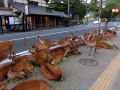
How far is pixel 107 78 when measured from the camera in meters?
5.66

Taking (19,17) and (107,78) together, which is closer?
(107,78)

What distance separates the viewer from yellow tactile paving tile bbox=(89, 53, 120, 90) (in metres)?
5.06

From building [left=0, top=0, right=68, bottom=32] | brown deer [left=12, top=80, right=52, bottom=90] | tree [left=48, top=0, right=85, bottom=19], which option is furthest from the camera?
tree [left=48, top=0, right=85, bottom=19]

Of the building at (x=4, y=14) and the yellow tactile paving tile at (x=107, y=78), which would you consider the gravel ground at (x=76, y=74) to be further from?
the building at (x=4, y=14)

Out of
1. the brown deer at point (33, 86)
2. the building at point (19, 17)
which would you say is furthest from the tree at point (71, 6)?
the brown deer at point (33, 86)

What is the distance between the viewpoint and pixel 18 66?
17.9 ft

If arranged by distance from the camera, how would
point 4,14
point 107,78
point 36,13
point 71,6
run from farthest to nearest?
point 71,6 < point 36,13 < point 4,14 < point 107,78

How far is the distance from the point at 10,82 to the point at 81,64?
267cm

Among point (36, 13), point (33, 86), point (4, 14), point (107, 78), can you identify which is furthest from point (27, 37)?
point (36, 13)

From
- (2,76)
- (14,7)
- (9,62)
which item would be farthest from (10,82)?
(14,7)

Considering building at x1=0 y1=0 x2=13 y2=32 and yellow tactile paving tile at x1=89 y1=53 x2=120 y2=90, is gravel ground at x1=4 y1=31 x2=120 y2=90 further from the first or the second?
building at x1=0 y1=0 x2=13 y2=32

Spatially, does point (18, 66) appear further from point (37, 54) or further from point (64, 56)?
point (64, 56)

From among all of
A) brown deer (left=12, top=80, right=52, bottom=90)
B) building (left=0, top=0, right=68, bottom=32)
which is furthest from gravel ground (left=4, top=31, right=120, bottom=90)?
building (left=0, top=0, right=68, bottom=32)

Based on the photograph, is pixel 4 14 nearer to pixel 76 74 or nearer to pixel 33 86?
pixel 76 74
